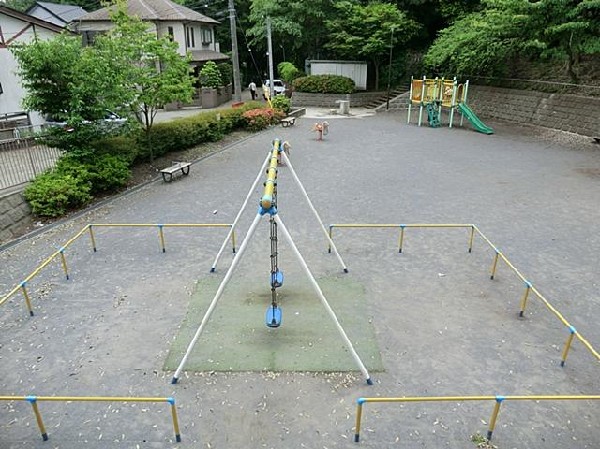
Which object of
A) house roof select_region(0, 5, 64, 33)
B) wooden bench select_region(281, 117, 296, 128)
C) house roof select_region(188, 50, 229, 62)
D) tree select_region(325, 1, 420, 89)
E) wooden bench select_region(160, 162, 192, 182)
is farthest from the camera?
house roof select_region(188, 50, 229, 62)

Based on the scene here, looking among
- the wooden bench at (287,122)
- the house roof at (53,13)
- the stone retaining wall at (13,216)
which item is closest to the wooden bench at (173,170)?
the stone retaining wall at (13,216)

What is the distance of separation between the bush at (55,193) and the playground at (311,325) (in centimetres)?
95

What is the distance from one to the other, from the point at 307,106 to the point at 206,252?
2374cm

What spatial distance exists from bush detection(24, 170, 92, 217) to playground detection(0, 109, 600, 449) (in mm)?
945

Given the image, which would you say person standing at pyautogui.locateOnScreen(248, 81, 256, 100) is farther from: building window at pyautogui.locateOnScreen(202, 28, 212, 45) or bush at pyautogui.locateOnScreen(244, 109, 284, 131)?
bush at pyautogui.locateOnScreen(244, 109, 284, 131)

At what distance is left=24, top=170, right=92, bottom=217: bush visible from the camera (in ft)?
38.0

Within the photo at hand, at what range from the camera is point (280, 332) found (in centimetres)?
710

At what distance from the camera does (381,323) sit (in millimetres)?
7367

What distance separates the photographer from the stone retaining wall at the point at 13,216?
10.8 m

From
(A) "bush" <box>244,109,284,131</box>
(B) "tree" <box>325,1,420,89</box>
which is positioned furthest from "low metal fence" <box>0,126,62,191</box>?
(B) "tree" <box>325,1,420,89</box>

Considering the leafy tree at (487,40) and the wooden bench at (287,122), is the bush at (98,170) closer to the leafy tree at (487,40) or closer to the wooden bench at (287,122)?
the wooden bench at (287,122)

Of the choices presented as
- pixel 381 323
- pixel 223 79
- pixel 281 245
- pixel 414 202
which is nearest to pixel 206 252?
pixel 281 245

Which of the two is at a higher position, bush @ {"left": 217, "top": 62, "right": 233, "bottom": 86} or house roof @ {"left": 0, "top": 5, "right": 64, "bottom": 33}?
house roof @ {"left": 0, "top": 5, "right": 64, "bottom": 33}

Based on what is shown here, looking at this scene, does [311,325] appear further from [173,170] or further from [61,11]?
[61,11]
